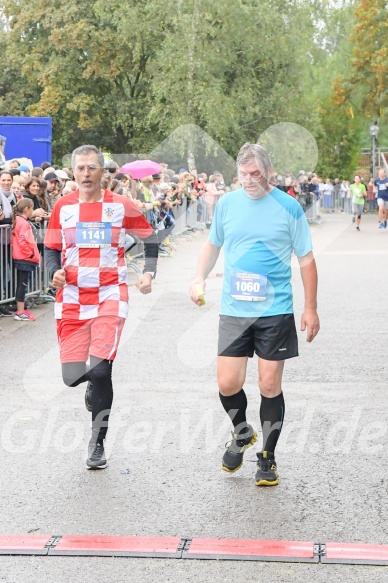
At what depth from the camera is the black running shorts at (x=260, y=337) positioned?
598cm

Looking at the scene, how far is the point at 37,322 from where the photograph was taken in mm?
12727

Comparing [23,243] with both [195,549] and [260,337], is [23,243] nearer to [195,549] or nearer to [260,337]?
[260,337]

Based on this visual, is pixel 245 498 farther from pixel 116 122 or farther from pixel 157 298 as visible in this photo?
pixel 116 122

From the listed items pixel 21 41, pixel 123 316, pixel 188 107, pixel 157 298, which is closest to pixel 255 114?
pixel 188 107

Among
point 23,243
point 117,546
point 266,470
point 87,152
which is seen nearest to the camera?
point 117,546

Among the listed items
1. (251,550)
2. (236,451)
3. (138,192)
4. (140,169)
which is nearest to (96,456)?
(236,451)

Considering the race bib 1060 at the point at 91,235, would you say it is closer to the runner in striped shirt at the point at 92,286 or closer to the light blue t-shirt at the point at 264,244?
the runner in striped shirt at the point at 92,286

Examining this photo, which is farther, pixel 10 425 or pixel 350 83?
pixel 350 83

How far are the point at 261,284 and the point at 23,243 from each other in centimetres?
734

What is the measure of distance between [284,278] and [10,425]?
7.46 ft

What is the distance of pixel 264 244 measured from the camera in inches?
234

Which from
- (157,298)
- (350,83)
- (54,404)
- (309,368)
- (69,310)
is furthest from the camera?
(350,83)

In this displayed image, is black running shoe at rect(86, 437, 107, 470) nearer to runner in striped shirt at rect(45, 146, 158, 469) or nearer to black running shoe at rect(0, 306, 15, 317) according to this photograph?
runner in striped shirt at rect(45, 146, 158, 469)

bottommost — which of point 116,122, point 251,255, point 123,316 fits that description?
point 116,122
